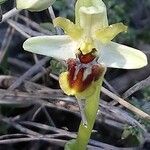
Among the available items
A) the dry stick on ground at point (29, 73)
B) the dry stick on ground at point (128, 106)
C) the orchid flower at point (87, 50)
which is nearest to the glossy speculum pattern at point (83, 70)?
the orchid flower at point (87, 50)

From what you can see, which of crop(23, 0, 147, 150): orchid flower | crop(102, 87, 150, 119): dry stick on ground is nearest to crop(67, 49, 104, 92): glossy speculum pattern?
crop(23, 0, 147, 150): orchid flower

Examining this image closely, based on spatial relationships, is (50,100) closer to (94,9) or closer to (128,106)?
(128,106)

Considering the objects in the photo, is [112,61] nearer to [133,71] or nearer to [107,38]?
[107,38]

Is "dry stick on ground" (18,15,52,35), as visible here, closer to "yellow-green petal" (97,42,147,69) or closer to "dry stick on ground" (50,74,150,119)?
"dry stick on ground" (50,74,150,119)

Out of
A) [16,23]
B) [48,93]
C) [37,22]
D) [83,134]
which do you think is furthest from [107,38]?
[37,22]

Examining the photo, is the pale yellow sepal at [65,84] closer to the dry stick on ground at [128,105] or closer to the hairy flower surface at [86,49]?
the hairy flower surface at [86,49]

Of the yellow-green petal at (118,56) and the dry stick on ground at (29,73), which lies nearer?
the yellow-green petal at (118,56)
